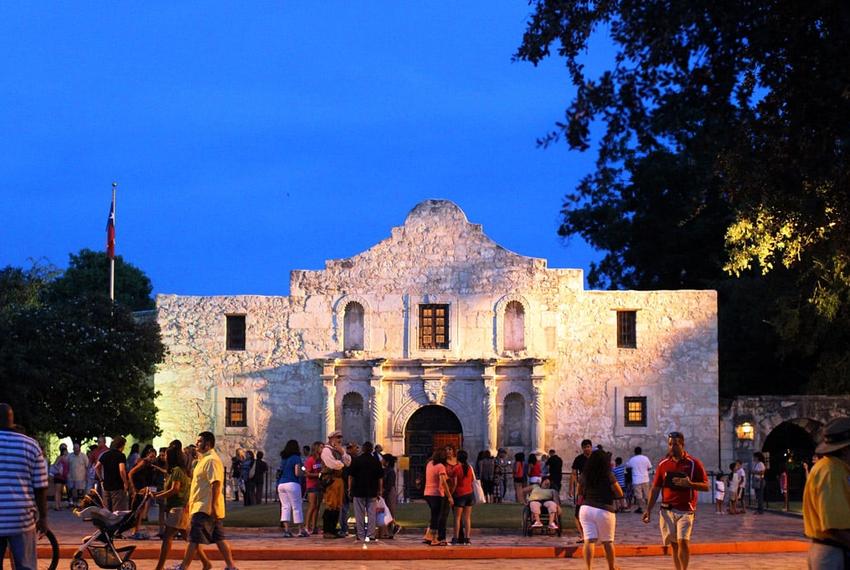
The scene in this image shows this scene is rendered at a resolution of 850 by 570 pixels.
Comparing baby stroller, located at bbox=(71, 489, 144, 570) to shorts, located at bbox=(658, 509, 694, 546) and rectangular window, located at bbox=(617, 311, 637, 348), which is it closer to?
shorts, located at bbox=(658, 509, 694, 546)

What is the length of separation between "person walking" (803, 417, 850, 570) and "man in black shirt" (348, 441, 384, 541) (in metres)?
12.8

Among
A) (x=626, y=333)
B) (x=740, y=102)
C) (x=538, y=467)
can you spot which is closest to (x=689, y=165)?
(x=626, y=333)

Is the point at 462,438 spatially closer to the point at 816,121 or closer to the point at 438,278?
the point at 438,278

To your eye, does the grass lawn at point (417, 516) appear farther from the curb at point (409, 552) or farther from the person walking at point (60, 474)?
the curb at point (409, 552)

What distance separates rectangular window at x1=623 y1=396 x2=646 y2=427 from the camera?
3850cm

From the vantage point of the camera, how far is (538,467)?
Result: 33438mm

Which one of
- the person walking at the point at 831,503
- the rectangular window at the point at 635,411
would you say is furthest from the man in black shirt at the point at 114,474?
the rectangular window at the point at 635,411

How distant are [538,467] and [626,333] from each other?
709 centimetres

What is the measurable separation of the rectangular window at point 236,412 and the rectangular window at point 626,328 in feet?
36.2

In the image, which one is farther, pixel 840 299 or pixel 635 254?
pixel 635 254

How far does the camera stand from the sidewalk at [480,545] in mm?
19734

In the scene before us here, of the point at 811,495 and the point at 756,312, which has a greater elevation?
the point at 756,312

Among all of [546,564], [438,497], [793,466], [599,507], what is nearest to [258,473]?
[438,497]

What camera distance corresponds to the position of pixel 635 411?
38.6m
